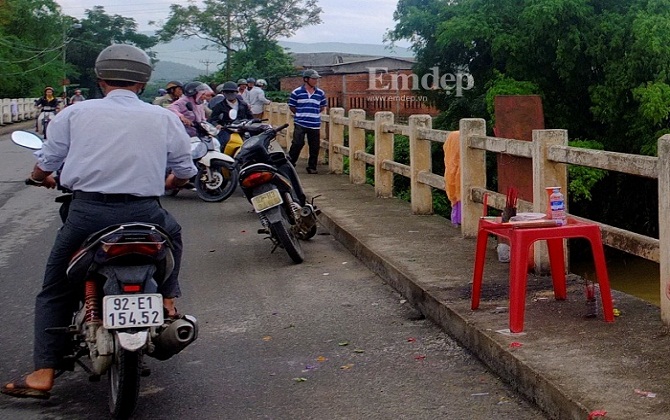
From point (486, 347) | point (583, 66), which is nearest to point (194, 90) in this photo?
point (486, 347)

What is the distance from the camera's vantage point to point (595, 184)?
29.4 m

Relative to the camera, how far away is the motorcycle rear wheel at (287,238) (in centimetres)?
885

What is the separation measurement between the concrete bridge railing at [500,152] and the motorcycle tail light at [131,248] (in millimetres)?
2778

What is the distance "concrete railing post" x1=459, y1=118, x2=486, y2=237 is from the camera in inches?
352

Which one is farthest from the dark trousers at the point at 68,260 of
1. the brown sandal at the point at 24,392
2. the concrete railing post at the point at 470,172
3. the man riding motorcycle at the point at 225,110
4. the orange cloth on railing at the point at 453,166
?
the man riding motorcycle at the point at 225,110

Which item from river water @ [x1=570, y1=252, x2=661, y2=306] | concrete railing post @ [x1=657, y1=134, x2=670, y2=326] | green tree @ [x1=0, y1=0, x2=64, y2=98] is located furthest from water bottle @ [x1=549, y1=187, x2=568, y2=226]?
green tree @ [x1=0, y1=0, x2=64, y2=98]

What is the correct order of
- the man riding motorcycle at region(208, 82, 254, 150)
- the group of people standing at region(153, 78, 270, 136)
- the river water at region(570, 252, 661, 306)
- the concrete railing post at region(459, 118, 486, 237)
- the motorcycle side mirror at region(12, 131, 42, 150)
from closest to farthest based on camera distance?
the motorcycle side mirror at region(12, 131, 42, 150) → the concrete railing post at region(459, 118, 486, 237) → the group of people standing at region(153, 78, 270, 136) → the man riding motorcycle at region(208, 82, 254, 150) → the river water at region(570, 252, 661, 306)

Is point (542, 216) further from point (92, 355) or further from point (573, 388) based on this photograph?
point (92, 355)

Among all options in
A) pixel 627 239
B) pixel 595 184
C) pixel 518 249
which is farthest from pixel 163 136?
pixel 595 184

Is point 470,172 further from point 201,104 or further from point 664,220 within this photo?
point 201,104

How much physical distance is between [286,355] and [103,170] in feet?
5.80

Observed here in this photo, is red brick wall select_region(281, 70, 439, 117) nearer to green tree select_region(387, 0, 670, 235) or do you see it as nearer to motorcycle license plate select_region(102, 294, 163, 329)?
green tree select_region(387, 0, 670, 235)

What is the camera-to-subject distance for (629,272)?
26359 millimetres

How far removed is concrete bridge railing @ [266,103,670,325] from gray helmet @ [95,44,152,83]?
9.30 feet
